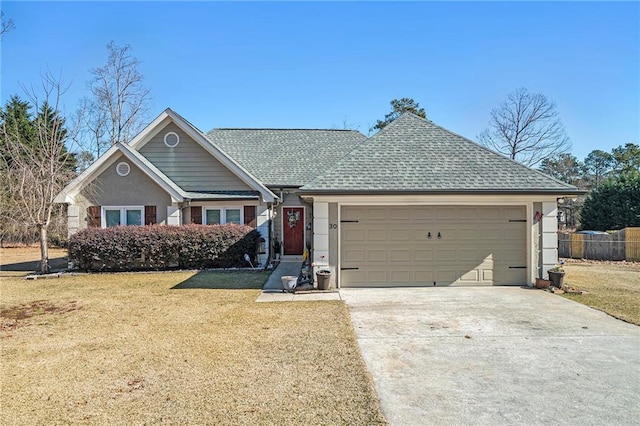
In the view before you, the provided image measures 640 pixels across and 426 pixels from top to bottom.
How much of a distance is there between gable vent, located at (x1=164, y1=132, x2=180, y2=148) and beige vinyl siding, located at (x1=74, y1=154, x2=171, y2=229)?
1860 mm

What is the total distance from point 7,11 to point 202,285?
995cm

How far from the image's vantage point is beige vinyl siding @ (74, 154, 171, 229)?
14.2 metres

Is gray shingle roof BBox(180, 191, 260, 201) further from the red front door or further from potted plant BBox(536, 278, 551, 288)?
potted plant BBox(536, 278, 551, 288)

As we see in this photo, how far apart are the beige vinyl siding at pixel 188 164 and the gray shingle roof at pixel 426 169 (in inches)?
244

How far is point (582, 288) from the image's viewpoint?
10.4 meters

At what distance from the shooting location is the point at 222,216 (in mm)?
15031

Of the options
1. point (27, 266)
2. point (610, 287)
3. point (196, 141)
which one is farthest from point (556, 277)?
point (27, 266)

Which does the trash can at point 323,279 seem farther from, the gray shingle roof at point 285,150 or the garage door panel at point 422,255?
the gray shingle roof at point 285,150

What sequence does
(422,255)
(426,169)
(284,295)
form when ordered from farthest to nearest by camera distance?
(426,169) → (422,255) → (284,295)

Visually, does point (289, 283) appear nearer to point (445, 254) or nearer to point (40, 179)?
point (445, 254)

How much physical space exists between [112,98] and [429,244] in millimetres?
26462

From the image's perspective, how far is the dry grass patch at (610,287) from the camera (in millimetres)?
8031

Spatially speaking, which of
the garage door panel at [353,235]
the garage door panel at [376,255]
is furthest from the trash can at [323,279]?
the garage door panel at [376,255]

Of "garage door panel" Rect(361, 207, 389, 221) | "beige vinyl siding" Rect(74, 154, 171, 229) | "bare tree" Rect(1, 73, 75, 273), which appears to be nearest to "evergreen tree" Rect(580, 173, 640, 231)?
"garage door panel" Rect(361, 207, 389, 221)
